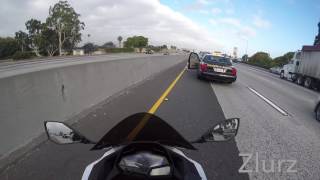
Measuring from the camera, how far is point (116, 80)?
13.6 meters

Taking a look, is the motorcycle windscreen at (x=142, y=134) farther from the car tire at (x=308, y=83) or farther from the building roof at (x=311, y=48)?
the car tire at (x=308, y=83)

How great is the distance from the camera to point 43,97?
707 cm

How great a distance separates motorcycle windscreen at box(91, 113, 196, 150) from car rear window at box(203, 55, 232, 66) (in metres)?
18.5

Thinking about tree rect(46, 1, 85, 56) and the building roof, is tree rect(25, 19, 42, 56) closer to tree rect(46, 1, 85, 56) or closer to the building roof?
tree rect(46, 1, 85, 56)

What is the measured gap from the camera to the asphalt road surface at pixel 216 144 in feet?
17.8

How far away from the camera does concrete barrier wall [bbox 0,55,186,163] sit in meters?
5.69

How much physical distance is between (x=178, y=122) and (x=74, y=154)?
3.47 m

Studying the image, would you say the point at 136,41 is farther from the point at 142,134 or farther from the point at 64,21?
the point at 142,134

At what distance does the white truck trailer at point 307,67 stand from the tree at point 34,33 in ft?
263

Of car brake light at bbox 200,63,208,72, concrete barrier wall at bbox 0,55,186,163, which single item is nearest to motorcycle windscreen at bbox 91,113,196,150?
concrete barrier wall at bbox 0,55,186,163

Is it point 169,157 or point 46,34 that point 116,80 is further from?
point 46,34

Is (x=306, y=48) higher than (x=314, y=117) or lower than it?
higher

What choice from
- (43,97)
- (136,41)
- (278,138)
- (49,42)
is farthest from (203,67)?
(136,41)

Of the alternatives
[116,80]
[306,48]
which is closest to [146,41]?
[306,48]
